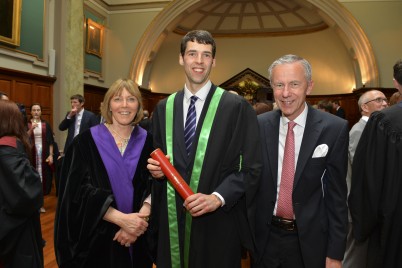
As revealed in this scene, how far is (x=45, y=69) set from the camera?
7.58 meters

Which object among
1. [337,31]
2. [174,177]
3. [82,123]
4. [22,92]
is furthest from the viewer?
[337,31]

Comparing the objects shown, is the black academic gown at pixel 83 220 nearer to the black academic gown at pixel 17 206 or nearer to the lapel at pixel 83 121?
the black academic gown at pixel 17 206

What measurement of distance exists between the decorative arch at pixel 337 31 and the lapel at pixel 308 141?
9846 mm

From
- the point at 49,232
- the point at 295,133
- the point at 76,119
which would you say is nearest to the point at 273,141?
the point at 295,133

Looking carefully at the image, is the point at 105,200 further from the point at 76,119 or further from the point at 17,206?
the point at 76,119

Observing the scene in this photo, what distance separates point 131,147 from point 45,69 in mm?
6316

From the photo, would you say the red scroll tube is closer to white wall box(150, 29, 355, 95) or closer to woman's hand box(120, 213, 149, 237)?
woman's hand box(120, 213, 149, 237)

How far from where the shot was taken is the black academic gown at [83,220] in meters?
2.02

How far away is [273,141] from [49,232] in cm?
369

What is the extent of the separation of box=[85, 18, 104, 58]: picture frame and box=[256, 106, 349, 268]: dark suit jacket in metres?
9.63

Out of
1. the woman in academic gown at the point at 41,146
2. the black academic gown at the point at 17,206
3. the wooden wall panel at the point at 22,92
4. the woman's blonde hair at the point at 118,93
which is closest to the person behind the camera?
the black academic gown at the point at 17,206

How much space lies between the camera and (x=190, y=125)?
1.80 m

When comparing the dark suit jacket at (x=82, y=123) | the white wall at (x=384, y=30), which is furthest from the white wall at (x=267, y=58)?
the dark suit jacket at (x=82, y=123)

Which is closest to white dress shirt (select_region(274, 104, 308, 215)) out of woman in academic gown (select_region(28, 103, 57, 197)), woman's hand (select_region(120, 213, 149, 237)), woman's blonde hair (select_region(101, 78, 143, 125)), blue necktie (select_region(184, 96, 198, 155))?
blue necktie (select_region(184, 96, 198, 155))
